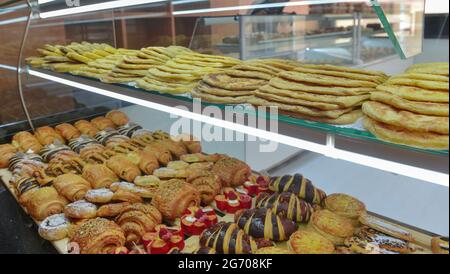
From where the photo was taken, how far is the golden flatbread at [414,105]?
753 millimetres

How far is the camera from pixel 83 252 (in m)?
1.29

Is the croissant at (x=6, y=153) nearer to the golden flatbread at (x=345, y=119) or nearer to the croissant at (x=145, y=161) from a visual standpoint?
the croissant at (x=145, y=161)

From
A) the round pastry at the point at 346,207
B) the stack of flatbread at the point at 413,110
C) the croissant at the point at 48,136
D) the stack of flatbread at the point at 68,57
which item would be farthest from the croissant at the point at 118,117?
the stack of flatbread at the point at 413,110

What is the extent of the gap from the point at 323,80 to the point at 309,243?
1.69ft

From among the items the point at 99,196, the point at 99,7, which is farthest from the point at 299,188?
the point at 99,7

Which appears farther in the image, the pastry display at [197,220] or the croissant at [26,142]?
the croissant at [26,142]

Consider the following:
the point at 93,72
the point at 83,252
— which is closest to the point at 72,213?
the point at 83,252

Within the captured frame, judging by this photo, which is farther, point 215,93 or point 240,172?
point 240,172

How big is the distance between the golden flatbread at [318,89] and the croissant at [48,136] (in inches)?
68.6

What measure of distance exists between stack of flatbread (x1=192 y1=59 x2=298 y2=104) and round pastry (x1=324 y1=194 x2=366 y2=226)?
535 mm

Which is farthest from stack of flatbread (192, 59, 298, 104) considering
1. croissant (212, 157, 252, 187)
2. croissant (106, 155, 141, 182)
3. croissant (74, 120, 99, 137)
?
croissant (74, 120, 99, 137)

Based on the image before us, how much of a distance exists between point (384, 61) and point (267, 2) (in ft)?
7.47

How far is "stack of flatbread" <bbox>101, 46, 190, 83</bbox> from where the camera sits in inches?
62.9
